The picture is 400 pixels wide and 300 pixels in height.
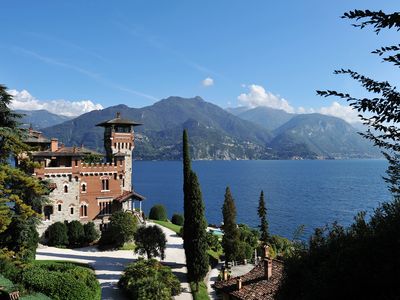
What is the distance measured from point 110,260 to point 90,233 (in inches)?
302

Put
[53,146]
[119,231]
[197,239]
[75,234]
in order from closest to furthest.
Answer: [197,239], [119,231], [75,234], [53,146]

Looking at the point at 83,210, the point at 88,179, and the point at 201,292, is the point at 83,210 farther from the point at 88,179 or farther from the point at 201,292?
the point at 201,292

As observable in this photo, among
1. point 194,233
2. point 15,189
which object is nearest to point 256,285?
point 194,233

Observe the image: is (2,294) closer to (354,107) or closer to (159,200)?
(354,107)

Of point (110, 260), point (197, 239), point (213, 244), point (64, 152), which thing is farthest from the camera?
point (213, 244)

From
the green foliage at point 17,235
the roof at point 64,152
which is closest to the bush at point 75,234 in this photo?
the roof at point 64,152

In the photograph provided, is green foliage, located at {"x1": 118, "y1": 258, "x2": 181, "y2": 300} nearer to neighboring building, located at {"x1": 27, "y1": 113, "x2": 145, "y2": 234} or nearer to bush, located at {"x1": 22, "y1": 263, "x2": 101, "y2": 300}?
bush, located at {"x1": 22, "y1": 263, "x2": 101, "y2": 300}

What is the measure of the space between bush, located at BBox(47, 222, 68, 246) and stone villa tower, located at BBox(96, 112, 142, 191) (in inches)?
421

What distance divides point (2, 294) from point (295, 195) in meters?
115

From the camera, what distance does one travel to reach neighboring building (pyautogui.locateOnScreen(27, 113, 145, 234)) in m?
45.8

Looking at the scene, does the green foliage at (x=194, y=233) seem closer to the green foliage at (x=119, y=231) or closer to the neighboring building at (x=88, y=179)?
the green foliage at (x=119, y=231)

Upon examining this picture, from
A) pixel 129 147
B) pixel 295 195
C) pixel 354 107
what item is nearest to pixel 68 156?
pixel 129 147

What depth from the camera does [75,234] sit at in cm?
4484

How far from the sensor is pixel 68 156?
47062mm
